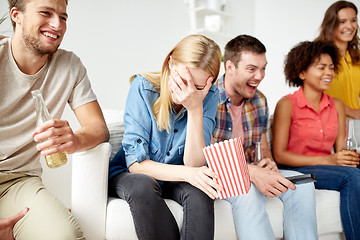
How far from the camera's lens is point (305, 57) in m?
2.16

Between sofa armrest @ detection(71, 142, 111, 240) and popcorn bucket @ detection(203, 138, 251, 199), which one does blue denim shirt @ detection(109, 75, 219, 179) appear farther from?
popcorn bucket @ detection(203, 138, 251, 199)

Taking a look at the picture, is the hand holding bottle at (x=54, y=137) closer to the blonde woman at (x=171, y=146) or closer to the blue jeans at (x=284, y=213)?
the blonde woman at (x=171, y=146)

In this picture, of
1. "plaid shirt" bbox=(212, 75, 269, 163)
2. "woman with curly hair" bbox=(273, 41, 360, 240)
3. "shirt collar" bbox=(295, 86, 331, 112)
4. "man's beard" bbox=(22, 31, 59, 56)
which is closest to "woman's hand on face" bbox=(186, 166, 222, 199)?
"plaid shirt" bbox=(212, 75, 269, 163)

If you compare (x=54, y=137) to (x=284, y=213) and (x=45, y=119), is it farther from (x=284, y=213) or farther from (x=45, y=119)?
(x=284, y=213)

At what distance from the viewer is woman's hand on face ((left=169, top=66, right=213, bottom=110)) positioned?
51.6 inches

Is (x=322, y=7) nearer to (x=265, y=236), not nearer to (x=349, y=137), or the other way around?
(x=349, y=137)

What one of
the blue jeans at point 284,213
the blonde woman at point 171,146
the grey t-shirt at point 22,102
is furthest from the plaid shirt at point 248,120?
the grey t-shirt at point 22,102

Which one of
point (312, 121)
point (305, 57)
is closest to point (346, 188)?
point (312, 121)

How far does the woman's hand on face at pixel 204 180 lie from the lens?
1.18 metres

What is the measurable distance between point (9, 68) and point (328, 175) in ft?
5.02

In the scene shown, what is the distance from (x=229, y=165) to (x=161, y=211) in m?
0.29

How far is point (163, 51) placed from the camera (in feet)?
10.8

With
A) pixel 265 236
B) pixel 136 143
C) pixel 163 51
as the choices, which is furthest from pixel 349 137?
pixel 163 51

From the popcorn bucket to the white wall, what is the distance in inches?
67.1
